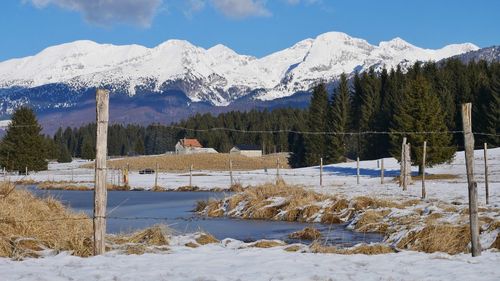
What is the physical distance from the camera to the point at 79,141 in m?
194

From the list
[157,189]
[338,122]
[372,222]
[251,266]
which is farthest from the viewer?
[338,122]

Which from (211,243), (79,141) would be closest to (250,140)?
(79,141)

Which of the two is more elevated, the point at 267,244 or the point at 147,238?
the point at 147,238

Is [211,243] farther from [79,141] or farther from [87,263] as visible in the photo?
[79,141]

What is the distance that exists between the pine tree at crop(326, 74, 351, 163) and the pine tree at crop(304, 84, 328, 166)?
100cm

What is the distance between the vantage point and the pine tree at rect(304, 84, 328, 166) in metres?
81.4

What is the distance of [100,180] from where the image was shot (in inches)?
438

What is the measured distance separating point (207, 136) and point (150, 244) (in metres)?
147

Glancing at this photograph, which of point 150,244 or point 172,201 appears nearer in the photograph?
point 150,244

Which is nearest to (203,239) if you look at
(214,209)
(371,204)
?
(371,204)

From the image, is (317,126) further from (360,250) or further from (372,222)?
(360,250)

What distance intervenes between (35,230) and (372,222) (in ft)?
32.0

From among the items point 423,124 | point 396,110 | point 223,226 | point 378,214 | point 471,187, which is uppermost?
point 396,110

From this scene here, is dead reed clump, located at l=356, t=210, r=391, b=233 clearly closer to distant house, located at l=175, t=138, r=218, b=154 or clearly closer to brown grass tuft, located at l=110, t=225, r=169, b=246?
brown grass tuft, located at l=110, t=225, r=169, b=246
